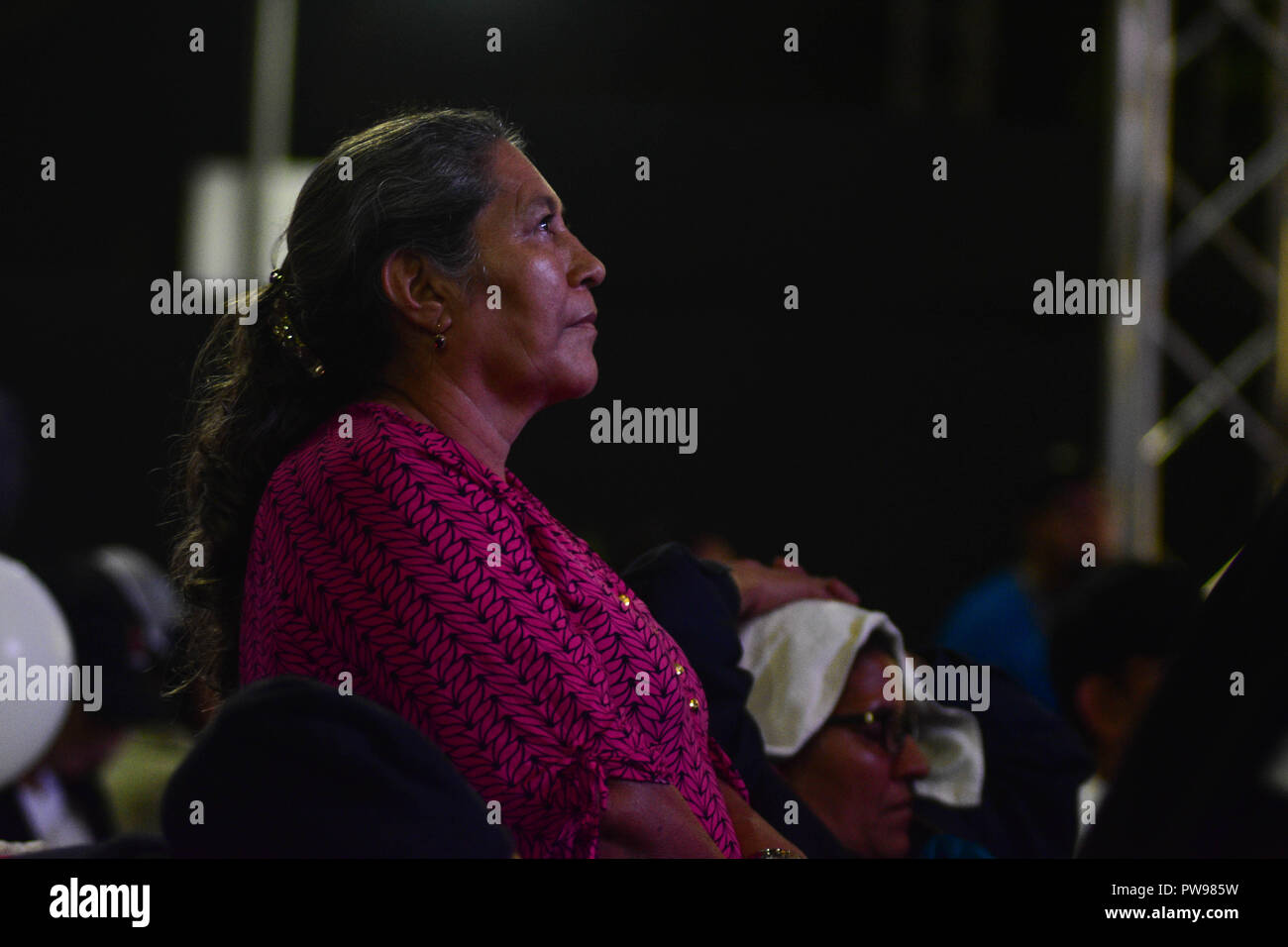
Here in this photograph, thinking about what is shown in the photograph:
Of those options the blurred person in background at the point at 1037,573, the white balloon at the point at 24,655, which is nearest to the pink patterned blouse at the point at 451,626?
the white balloon at the point at 24,655

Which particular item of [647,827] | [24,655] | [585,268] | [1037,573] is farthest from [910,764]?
[1037,573]

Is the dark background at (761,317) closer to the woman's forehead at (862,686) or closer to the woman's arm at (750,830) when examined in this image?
the woman's forehead at (862,686)

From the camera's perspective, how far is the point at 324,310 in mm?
956

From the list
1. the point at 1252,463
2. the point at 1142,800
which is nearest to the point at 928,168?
the point at 1252,463

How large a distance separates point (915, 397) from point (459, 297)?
2.24 meters

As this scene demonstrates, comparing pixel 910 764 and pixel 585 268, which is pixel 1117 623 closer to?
pixel 910 764

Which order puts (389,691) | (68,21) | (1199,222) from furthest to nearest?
(68,21), (1199,222), (389,691)

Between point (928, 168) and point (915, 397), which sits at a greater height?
point (928, 168)

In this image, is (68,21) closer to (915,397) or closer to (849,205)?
(849,205)

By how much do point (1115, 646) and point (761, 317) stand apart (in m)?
1.66

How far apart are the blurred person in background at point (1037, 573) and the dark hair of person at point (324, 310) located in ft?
6.30

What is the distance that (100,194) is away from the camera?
371 centimetres

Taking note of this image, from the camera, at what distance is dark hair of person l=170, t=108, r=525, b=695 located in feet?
3.06

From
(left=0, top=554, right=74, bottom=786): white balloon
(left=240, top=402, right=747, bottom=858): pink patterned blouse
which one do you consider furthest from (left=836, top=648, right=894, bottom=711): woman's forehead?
(left=0, top=554, right=74, bottom=786): white balloon
